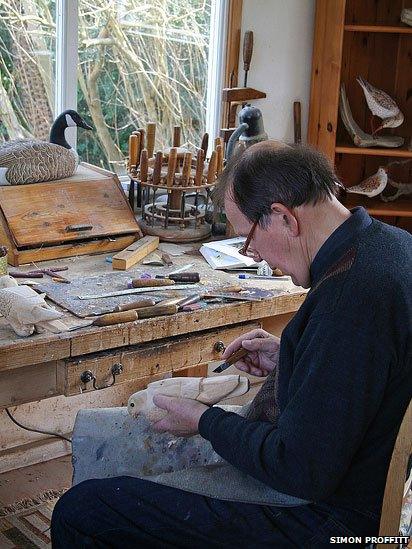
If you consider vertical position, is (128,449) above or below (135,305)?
below

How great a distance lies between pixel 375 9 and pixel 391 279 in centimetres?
236

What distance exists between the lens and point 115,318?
6.90 ft

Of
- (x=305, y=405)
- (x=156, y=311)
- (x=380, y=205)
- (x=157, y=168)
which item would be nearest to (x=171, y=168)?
(x=157, y=168)

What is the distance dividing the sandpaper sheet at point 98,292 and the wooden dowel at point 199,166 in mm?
371

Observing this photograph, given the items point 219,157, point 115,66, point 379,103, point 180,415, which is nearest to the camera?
point 180,415

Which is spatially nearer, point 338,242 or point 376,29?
point 338,242

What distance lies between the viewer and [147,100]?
3213 millimetres

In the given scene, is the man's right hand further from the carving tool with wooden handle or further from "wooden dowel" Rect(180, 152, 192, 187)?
"wooden dowel" Rect(180, 152, 192, 187)

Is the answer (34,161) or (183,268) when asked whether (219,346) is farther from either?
(34,161)

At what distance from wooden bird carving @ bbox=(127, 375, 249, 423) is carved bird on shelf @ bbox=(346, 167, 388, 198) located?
1.78m

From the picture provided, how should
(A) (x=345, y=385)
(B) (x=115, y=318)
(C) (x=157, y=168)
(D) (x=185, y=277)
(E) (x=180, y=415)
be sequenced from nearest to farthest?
(A) (x=345, y=385)
(E) (x=180, y=415)
(B) (x=115, y=318)
(D) (x=185, y=277)
(C) (x=157, y=168)

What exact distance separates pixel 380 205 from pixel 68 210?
1.48 metres

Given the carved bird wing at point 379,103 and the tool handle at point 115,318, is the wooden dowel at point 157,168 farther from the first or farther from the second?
the carved bird wing at point 379,103

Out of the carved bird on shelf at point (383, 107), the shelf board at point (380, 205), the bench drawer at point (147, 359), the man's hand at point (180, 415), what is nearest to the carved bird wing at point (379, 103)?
the carved bird on shelf at point (383, 107)
